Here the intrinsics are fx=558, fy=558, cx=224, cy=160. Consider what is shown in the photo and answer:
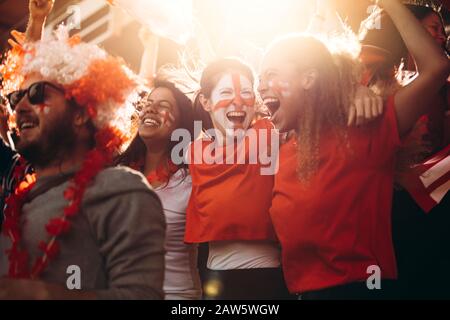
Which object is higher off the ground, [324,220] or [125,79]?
[125,79]

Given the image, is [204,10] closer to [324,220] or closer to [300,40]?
[300,40]

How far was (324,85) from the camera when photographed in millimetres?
2100

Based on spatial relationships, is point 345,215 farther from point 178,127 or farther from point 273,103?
point 178,127

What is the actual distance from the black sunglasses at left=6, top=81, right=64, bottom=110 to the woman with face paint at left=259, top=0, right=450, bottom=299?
0.89 meters

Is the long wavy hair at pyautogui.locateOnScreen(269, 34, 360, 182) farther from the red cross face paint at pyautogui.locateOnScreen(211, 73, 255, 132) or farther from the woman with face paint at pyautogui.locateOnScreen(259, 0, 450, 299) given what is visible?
the red cross face paint at pyautogui.locateOnScreen(211, 73, 255, 132)

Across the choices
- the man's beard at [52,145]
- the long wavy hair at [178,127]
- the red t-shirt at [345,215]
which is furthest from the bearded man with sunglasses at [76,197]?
the long wavy hair at [178,127]

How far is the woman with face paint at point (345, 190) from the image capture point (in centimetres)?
187

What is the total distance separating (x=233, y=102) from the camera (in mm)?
2375

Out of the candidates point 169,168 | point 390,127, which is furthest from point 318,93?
point 169,168

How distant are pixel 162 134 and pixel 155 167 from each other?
0.16 metres

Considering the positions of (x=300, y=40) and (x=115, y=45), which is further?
(x=115, y=45)

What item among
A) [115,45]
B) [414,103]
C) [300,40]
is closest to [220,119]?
[300,40]

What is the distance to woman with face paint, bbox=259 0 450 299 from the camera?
1.87 m

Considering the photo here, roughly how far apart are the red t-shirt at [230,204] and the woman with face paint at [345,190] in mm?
104
